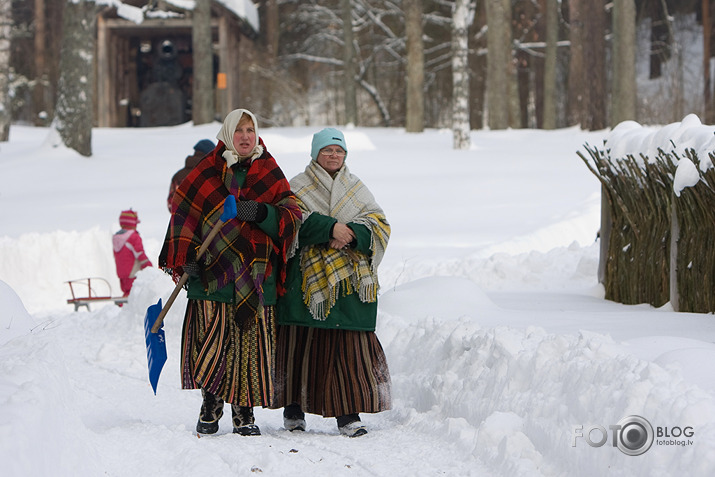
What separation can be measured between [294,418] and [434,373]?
0.81 meters

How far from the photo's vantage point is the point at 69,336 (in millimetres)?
8930

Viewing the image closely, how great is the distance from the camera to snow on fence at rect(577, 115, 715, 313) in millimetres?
6250

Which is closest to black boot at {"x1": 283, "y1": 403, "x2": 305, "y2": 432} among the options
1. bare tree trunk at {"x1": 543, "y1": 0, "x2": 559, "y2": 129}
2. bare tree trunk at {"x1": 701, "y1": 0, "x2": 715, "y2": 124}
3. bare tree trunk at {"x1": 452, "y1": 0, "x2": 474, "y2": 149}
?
bare tree trunk at {"x1": 452, "y1": 0, "x2": 474, "y2": 149}

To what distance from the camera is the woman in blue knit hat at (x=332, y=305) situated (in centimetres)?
527

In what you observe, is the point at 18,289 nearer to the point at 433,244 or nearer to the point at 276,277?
the point at 433,244

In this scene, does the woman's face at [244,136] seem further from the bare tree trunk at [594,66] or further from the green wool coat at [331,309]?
the bare tree trunk at [594,66]

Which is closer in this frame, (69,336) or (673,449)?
(673,449)

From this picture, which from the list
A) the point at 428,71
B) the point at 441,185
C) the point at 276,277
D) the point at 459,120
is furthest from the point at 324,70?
the point at 276,277

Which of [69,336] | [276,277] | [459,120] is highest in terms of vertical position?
[459,120]

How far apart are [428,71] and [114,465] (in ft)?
90.0

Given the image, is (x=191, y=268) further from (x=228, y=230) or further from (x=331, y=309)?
(x=331, y=309)

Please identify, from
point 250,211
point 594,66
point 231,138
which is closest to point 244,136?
point 231,138

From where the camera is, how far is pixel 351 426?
5.25 metres

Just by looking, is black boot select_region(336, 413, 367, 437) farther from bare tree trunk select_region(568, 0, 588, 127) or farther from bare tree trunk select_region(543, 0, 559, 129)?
bare tree trunk select_region(543, 0, 559, 129)
